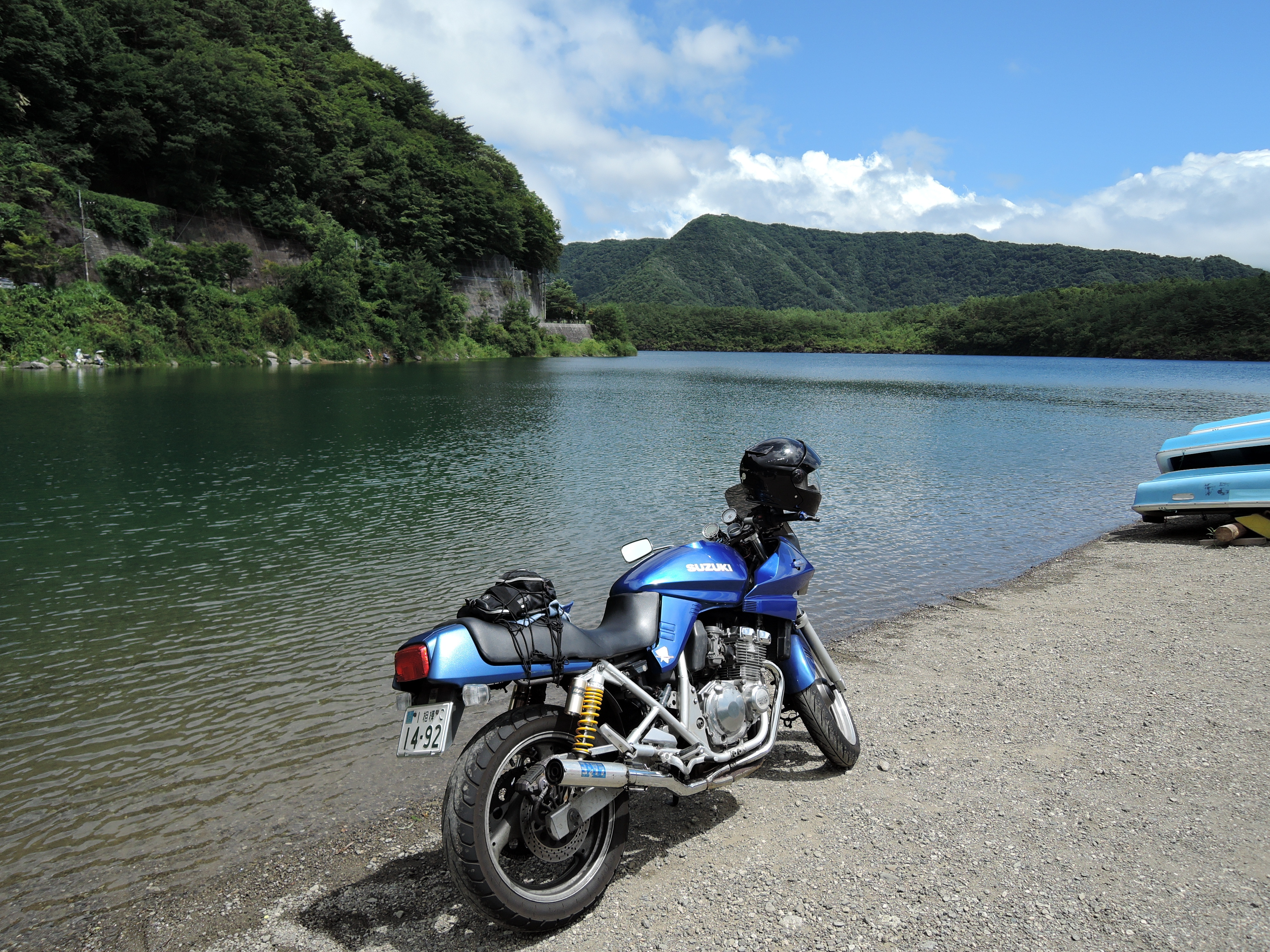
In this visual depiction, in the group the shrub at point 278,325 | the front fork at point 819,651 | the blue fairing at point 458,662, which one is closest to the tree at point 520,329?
the shrub at point 278,325

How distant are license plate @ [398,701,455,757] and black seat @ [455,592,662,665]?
257 mm

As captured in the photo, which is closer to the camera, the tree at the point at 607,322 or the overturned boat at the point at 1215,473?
the overturned boat at the point at 1215,473

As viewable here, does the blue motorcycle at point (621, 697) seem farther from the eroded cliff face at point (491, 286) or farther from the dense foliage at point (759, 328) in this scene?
the dense foliage at point (759, 328)

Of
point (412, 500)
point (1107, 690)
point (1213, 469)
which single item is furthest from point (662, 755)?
point (1213, 469)

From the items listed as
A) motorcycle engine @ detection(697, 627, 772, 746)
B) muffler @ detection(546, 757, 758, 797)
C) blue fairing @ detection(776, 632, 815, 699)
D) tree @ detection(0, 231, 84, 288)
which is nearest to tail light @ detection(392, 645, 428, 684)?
muffler @ detection(546, 757, 758, 797)

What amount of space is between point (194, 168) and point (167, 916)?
6523 cm

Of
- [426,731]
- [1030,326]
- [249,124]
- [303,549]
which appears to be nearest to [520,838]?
[426,731]

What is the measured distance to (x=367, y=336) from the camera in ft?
199

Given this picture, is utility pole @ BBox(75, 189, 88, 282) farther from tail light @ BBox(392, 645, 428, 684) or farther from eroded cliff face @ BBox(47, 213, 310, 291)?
tail light @ BBox(392, 645, 428, 684)

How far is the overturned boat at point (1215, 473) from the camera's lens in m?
10.8

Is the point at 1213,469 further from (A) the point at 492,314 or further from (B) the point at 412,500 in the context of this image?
(A) the point at 492,314

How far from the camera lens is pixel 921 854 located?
363 centimetres

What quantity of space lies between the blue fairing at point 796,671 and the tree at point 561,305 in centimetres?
11205

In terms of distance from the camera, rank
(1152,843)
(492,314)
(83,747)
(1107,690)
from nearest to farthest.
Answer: (1152,843), (83,747), (1107,690), (492,314)
